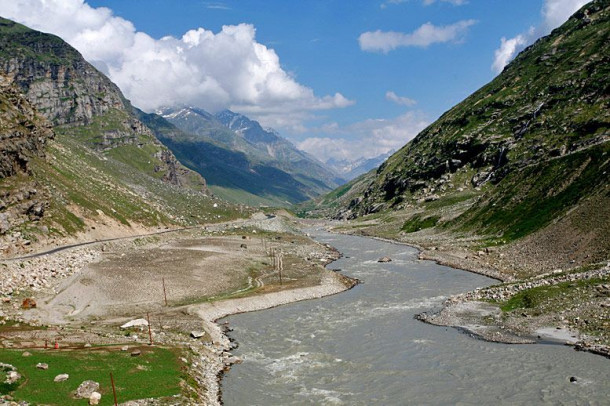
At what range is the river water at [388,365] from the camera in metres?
35.8

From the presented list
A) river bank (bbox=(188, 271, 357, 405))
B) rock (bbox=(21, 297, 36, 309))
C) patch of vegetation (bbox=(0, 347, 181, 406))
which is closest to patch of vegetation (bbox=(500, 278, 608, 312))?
river bank (bbox=(188, 271, 357, 405))

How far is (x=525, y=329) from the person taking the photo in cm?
4909

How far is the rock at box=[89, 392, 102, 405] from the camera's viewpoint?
3088 centimetres

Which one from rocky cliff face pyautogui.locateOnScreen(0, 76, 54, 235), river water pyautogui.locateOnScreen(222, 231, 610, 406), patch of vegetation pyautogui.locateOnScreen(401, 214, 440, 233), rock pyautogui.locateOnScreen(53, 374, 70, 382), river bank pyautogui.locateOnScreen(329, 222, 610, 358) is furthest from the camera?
patch of vegetation pyautogui.locateOnScreen(401, 214, 440, 233)

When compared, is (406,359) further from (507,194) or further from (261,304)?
(507,194)

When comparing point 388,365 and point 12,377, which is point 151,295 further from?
point 388,365

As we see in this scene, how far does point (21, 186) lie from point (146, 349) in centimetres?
8553

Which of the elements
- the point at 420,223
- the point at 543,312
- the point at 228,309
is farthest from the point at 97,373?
the point at 420,223

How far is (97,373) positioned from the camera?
118ft

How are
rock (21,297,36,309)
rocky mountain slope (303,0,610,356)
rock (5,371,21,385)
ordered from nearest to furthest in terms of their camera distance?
rock (5,371,21,385) → rocky mountain slope (303,0,610,356) → rock (21,297,36,309)

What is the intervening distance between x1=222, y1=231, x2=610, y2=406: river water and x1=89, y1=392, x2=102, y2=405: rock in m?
10.5

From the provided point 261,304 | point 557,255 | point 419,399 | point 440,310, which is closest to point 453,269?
point 557,255

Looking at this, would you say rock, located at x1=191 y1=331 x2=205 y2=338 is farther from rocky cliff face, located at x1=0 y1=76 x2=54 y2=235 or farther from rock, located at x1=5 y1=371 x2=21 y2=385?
Result: rocky cliff face, located at x1=0 y1=76 x2=54 y2=235

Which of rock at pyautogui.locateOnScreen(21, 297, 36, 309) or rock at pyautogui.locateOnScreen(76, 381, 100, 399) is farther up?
rock at pyautogui.locateOnScreen(21, 297, 36, 309)
